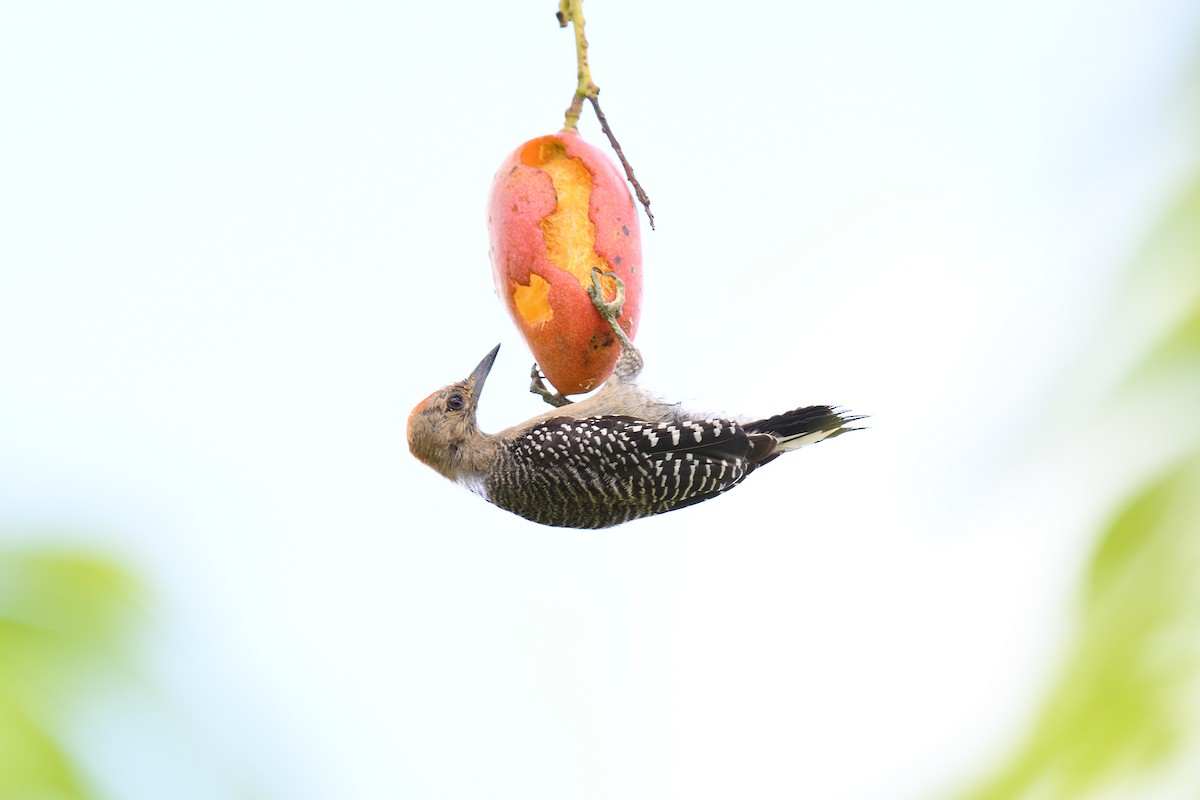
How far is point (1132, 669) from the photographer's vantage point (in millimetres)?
585

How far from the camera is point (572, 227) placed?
128 inches

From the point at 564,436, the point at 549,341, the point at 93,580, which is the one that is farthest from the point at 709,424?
the point at 93,580

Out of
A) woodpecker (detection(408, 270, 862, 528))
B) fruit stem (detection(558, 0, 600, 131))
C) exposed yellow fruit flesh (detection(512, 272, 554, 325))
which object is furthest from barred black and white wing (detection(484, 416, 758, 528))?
fruit stem (detection(558, 0, 600, 131))

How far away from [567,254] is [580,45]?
1.97ft

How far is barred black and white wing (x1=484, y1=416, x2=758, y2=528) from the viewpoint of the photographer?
3.79 metres

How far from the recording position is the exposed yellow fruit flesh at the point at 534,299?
3.26 meters

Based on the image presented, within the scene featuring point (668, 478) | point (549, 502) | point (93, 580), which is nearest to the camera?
point (93, 580)

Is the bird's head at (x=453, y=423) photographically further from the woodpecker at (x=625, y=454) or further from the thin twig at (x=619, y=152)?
the thin twig at (x=619, y=152)

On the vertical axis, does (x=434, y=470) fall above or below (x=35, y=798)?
above

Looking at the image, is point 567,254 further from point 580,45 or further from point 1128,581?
point 1128,581

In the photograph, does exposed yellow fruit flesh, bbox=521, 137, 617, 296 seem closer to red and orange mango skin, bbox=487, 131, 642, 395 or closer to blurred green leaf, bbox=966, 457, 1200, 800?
red and orange mango skin, bbox=487, 131, 642, 395

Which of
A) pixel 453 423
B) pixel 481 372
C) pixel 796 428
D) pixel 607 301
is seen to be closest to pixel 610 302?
pixel 607 301

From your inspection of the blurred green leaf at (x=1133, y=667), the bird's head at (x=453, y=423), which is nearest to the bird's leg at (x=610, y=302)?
the bird's head at (x=453, y=423)

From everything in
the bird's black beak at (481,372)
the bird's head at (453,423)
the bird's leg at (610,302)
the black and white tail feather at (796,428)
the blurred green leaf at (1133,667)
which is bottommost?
the blurred green leaf at (1133,667)
